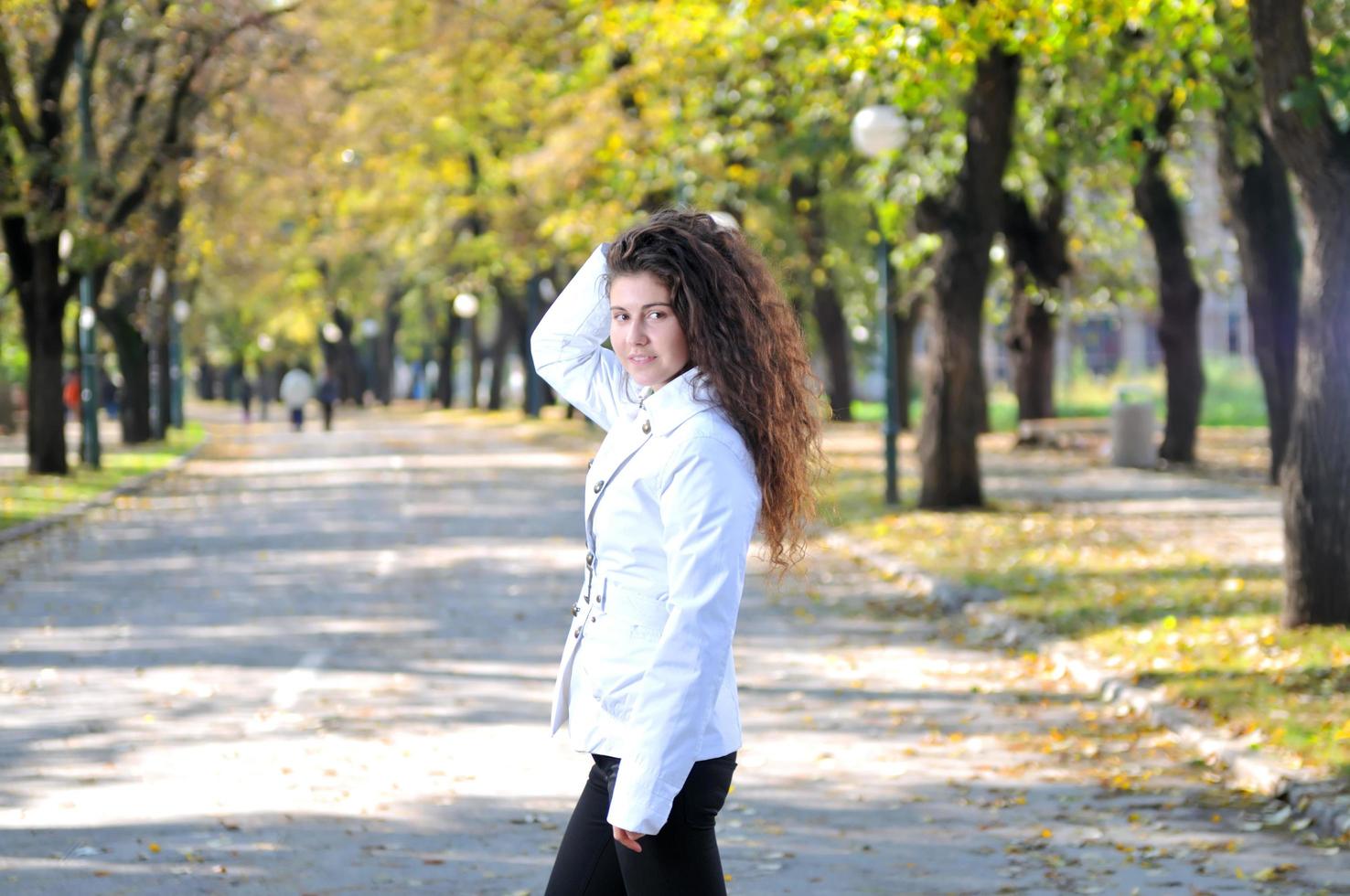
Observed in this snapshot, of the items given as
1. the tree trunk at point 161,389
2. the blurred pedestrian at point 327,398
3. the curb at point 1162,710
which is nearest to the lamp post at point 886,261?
the curb at point 1162,710

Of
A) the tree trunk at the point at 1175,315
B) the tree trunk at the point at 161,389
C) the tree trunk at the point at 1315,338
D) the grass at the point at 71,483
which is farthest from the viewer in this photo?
the tree trunk at the point at 161,389

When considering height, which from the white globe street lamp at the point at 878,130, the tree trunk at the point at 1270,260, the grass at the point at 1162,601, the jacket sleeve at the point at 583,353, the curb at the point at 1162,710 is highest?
the white globe street lamp at the point at 878,130

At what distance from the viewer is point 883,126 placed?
18562mm

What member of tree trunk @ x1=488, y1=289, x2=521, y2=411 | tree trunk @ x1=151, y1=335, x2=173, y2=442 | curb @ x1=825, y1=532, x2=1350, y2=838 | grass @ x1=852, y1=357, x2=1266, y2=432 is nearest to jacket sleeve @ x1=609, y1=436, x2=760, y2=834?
curb @ x1=825, y1=532, x2=1350, y2=838

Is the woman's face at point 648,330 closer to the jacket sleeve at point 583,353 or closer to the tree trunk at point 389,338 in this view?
the jacket sleeve at point 583,353

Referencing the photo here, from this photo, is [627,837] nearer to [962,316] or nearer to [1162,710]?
[1162,710]

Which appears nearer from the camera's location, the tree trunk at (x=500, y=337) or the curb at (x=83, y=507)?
the curb at (x=83, y=507)

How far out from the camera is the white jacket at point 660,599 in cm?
329

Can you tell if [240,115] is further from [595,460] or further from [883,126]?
[595,460]

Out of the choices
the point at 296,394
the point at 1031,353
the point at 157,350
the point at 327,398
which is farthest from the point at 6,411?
the point at 1031,353

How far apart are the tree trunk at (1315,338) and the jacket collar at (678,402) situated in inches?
308

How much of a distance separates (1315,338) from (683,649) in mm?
8364

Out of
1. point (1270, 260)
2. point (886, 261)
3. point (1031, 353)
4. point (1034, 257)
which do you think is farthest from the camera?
point (1031, 353)

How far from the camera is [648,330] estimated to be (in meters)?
3.52
